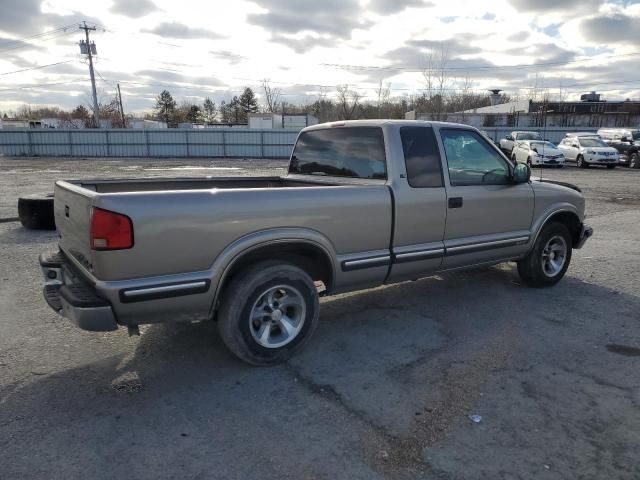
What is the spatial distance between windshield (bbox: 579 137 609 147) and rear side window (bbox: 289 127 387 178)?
25743 millimetres

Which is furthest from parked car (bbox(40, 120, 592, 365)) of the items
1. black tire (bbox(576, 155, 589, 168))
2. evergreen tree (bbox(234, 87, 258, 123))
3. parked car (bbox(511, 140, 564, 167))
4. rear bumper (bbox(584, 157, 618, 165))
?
evergreen tree (bbox(234, 87, 258, 123))

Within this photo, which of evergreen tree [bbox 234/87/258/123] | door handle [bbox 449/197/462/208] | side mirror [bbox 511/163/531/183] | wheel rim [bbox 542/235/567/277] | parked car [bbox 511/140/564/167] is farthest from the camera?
evergreen tree [bbox 234/87/258/123]

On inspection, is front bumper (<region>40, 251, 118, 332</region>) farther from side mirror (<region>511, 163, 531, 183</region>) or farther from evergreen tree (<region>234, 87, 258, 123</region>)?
evergreen tree (<region>234, 87, 258, 123</region>)

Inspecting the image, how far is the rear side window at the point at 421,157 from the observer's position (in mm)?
4336

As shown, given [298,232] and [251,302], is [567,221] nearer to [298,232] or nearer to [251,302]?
[298,232]

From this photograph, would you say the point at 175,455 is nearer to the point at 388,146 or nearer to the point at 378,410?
the point at 378,410

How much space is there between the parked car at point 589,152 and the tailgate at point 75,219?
27.5 metres

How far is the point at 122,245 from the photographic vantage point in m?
2.98

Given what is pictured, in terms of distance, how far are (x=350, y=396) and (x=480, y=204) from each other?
8.30ft

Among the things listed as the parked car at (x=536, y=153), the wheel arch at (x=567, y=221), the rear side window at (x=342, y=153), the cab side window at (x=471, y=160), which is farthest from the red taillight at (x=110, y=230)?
the parked car at (x=536, y=153)

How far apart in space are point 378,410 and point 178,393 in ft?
4.63

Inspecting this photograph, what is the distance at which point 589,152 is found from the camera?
2531cm

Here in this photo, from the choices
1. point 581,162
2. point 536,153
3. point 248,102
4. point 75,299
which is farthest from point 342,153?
point 248,102

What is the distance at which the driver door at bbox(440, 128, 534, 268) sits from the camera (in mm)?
4642
